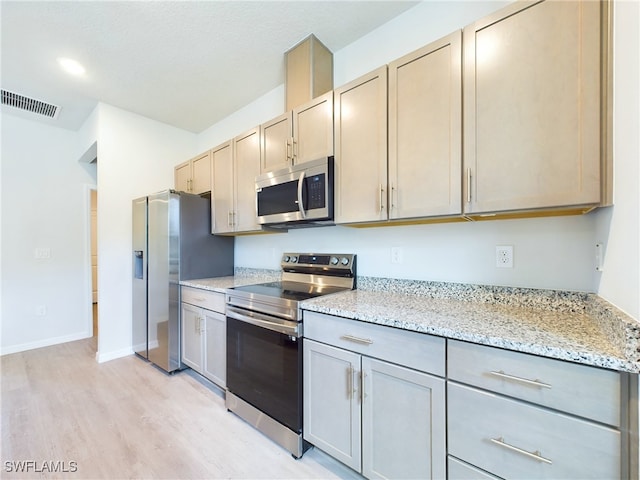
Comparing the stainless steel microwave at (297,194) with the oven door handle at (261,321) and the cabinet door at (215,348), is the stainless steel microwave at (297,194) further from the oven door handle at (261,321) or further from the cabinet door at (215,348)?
the cabinet door at (215,348)

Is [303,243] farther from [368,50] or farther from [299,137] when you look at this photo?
[368,50]

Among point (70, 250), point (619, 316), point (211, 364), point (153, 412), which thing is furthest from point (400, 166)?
point (70, 250)

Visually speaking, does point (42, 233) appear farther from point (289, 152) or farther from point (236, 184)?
point (289, 152)

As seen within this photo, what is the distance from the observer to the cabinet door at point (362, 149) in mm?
1622

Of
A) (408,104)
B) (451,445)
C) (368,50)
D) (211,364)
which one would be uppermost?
(368,50)

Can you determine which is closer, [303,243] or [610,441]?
[610,441]

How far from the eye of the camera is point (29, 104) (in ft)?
9.78

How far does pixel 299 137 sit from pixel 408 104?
0.82m

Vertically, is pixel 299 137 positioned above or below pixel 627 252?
above

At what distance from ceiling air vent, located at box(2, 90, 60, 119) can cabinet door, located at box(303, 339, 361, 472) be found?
3.81 m

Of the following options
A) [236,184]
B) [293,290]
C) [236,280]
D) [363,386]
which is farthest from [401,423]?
[236,184]

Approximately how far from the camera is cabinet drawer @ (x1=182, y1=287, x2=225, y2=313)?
222 cm

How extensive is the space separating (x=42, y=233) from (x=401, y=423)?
4.52 m

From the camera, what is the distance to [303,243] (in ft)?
8.25
